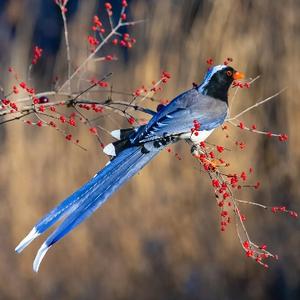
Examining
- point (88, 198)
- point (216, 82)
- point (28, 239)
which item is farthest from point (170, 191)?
point (28, 239)

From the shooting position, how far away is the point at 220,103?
238 centimetres

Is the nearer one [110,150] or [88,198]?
[88,198]

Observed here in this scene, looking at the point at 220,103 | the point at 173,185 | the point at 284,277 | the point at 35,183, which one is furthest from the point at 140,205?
the point at 220,103

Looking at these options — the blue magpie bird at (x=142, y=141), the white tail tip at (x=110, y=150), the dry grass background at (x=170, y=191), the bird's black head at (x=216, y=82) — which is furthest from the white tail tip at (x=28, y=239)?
the dry grass background at (x=170, y=191)

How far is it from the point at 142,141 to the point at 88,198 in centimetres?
25

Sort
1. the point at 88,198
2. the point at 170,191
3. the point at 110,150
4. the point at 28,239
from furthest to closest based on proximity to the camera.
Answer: the point at 170,191
the point at 110,150
the point at 88,198
the point at 28,239

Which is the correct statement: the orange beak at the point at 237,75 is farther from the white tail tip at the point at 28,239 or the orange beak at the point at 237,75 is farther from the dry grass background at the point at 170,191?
the dry grass background at the point at 170,191

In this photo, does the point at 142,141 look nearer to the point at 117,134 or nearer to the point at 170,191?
the point at 117,134

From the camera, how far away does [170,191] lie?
4.99 metres

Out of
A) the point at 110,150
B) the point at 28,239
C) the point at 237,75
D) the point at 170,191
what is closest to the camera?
the point at 28,239

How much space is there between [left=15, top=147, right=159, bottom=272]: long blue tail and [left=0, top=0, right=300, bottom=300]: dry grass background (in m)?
2.62

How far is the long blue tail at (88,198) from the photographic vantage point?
1.86 meters

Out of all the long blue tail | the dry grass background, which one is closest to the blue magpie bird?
the long blue tail

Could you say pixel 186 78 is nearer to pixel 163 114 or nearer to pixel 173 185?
Result: pixel 173 185
